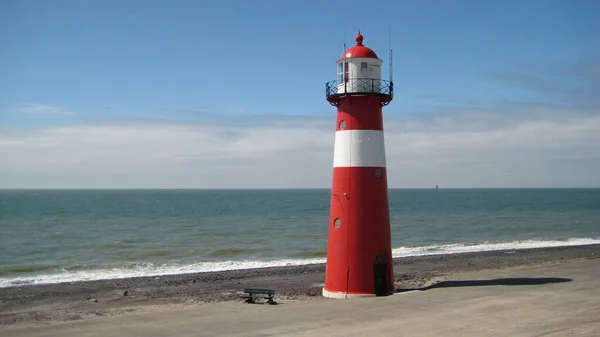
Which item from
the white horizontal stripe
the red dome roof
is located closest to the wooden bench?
the white horizontal stripe

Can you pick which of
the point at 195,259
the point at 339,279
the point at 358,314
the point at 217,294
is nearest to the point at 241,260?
the point at 195,259

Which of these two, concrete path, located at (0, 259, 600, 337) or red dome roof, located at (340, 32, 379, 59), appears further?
red dome roof, located at (340, 32, 379, 59)

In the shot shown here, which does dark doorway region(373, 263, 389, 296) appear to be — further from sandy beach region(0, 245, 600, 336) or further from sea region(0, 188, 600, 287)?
sea region(0, 188, 600, 287)

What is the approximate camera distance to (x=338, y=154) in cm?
1599

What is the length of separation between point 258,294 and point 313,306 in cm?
276

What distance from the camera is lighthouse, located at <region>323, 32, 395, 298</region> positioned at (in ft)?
51.5

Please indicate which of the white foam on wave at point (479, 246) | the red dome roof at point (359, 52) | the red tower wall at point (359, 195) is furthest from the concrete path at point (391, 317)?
the white foam on wave at point (479, 246)

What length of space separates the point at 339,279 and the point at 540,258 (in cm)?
1592

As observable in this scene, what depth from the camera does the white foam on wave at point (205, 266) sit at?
79.9ft

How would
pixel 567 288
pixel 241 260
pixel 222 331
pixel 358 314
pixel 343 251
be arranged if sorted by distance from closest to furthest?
1. pixel 222 331
2. pixel 358 314
3. pixel 343 251
4. pixel 567 288
5. pixel 241 260

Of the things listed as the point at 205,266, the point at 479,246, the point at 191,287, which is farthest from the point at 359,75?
the point at 479,246

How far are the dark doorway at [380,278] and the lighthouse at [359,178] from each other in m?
0.03

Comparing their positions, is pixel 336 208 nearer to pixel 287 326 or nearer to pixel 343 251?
pixel 343 251

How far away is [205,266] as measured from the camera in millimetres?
27844
